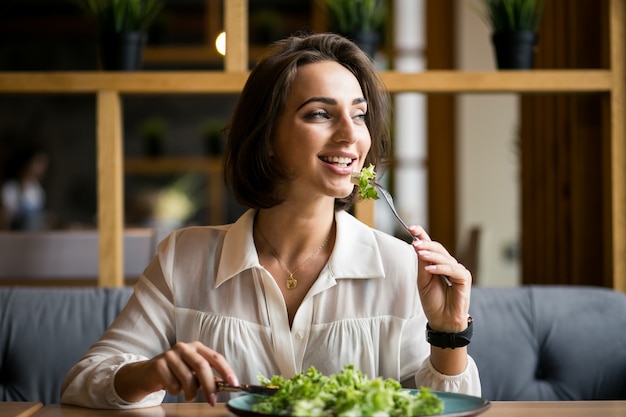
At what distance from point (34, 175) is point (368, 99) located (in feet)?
22.3

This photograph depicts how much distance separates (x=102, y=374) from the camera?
1.61 metres

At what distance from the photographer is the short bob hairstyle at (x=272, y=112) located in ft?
6.22

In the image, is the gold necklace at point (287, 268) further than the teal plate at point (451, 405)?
Yes

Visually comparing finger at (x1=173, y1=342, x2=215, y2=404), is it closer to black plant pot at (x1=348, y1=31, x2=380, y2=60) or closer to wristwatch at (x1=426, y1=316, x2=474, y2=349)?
wristwatch at (x1=426, y1=316, x2=474, y2=349)

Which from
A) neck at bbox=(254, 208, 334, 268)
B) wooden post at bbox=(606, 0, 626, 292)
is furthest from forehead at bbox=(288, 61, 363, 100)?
wooden post at bbox=(606, 0, 626, 292)

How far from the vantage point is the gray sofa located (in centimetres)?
226

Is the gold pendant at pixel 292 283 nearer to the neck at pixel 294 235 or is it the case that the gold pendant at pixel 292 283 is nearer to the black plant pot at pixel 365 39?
the neck at pixel 294 235

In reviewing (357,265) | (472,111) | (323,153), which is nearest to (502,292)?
(357,265)

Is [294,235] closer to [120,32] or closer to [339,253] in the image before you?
[339,253]

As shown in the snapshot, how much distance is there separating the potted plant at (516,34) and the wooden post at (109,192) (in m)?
1.13

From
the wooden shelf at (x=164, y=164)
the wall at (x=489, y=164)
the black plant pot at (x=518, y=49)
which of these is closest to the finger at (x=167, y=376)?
the black plant pot at (x=518, y=49)

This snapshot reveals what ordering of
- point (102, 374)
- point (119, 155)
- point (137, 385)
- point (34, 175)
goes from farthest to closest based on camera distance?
1. point (34, 175)
2. point (119, 155)
3. point (102, 374)
4. point (137, 385)

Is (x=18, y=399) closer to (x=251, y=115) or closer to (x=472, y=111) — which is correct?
(x=251, y=115)

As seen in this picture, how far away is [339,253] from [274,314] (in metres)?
0.18
